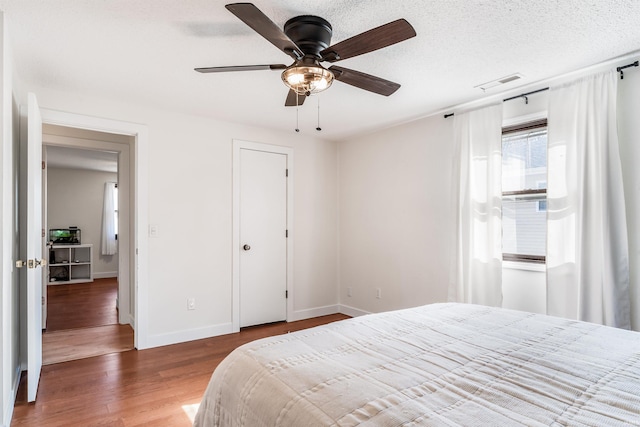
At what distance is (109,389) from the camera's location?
2684 mm

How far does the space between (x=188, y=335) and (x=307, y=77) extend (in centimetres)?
303

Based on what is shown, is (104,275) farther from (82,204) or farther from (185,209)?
(185,209)

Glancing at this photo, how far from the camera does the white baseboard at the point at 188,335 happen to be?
3582mm

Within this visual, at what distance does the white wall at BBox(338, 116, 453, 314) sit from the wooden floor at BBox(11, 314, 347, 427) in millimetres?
1858

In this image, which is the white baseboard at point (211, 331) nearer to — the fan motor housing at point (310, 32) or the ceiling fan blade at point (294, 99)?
the ceiling fan blade at point (294, 99)

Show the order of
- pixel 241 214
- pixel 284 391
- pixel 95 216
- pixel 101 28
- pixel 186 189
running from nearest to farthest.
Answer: pixel 284 391
pixel 101 28
pixel 186 189
pixel 241 214
pixel 95 216

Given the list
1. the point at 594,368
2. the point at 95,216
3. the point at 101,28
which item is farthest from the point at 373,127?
the point at 95,216

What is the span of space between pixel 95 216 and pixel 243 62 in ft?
24.2

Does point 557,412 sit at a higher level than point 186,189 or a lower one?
lower

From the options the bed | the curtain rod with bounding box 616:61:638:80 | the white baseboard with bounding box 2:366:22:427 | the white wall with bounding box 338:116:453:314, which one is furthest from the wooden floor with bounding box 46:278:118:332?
the curtain rod with bounding box 616:61:638:80

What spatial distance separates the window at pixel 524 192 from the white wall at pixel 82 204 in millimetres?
8087

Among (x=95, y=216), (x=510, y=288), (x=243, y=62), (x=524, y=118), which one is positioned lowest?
(x=510, y=288)

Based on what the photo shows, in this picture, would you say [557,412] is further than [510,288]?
No

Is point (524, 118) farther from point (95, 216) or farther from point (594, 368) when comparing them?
point (95, 216)
